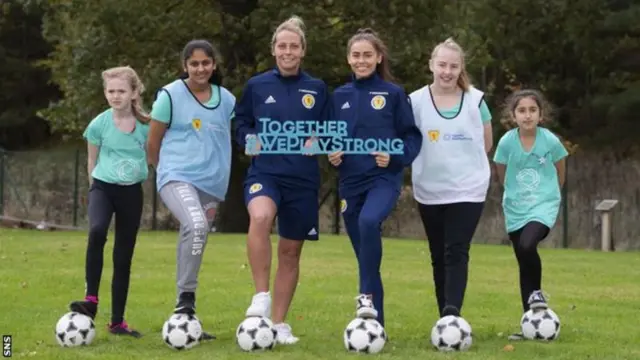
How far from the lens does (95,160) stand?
8.59m

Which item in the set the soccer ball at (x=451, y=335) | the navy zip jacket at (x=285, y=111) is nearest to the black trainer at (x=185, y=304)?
the navy zip jacket at (x=285, y=111)

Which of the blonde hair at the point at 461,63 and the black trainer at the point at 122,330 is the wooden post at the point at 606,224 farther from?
the black trainer at the point at 122,330

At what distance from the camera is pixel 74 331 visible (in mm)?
7836

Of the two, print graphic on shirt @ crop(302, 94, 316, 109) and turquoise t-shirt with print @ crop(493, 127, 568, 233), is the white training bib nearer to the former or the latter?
turquoise t-shirt with print @ crop(493, 127, 568, 233)

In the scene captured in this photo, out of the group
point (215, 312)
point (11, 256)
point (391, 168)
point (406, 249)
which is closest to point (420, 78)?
point (406, 249)

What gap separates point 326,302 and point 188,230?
328 centimetres

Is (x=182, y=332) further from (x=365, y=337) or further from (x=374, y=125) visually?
(x=374, y=125)

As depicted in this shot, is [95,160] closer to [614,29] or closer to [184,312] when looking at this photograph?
[184,312]

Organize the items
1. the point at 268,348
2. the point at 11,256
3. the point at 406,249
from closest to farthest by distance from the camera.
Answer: the point at 268,348 → the point at 11,256 → the point at 406,249

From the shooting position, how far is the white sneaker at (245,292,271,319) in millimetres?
7684

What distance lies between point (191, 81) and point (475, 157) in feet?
6.94

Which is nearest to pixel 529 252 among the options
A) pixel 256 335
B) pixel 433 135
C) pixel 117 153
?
pixel 433 135

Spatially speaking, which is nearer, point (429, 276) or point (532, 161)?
point (532, 161)

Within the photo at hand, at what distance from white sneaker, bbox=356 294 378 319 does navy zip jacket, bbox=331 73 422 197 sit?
2.57 feet
